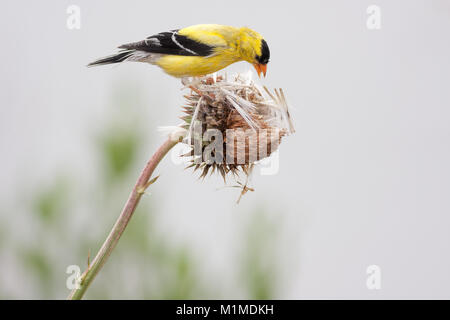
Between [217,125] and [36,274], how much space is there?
122cm

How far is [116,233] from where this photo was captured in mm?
870

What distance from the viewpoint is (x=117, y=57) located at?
109cm

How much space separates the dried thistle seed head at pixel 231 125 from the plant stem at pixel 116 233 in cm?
16

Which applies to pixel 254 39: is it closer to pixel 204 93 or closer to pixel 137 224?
pixel 204 93

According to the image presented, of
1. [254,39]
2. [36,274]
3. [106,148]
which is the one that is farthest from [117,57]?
[36,274]

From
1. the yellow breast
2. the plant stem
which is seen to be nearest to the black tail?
the yellow breast

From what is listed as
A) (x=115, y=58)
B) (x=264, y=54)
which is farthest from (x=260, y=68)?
(x=115, y=58)

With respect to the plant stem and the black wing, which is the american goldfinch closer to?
the black wing

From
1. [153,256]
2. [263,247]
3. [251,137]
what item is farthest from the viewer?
[153,256]

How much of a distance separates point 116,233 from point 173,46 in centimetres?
51

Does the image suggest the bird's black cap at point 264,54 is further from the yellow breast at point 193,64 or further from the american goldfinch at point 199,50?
the yellow breast at point 193,64

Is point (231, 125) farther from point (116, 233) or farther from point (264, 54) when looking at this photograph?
point (116, 233)

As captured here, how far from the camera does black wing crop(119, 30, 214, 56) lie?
1.14m

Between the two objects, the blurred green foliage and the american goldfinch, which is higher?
the american goldfinch
